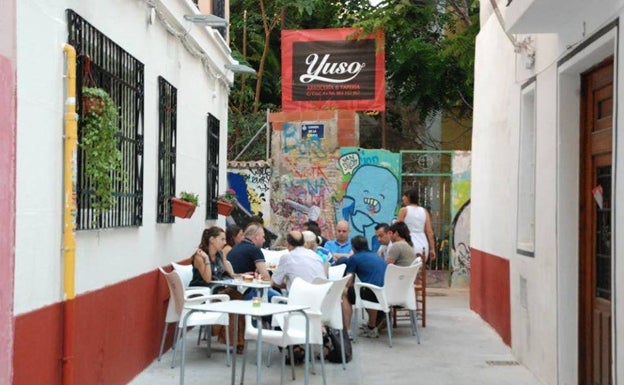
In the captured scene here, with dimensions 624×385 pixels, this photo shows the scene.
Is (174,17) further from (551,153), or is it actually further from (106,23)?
(551,153)

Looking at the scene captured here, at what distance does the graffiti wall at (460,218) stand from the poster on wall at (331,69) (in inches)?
89.4

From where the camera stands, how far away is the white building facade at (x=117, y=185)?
5.64m

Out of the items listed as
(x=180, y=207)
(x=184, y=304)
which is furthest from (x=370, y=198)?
(x=184, y=304)

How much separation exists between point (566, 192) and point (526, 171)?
2.02 meters

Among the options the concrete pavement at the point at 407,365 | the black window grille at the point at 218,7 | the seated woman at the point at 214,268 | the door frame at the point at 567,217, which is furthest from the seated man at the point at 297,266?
the black window grille at the point at 218,7

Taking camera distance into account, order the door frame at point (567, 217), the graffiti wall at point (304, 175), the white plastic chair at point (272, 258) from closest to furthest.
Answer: the door frame at point (567, 217) < the white plastic chair at point (272, 258) < the graffiti wall at point (304, 175)

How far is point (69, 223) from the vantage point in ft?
20.5

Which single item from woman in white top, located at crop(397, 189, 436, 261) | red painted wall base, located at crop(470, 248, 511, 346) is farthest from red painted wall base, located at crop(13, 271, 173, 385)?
woman in white top, located at crop(397, 189, 436, 261)

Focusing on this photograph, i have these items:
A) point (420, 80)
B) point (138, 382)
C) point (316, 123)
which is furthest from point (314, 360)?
point (420, 80)

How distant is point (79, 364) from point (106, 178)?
4.57 ft

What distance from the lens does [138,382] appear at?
27.9ft

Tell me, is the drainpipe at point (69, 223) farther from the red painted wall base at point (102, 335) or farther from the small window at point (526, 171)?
the small window at point (526, 171)

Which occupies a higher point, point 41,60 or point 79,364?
point 41,60

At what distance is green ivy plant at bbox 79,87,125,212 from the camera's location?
22.0 ft
